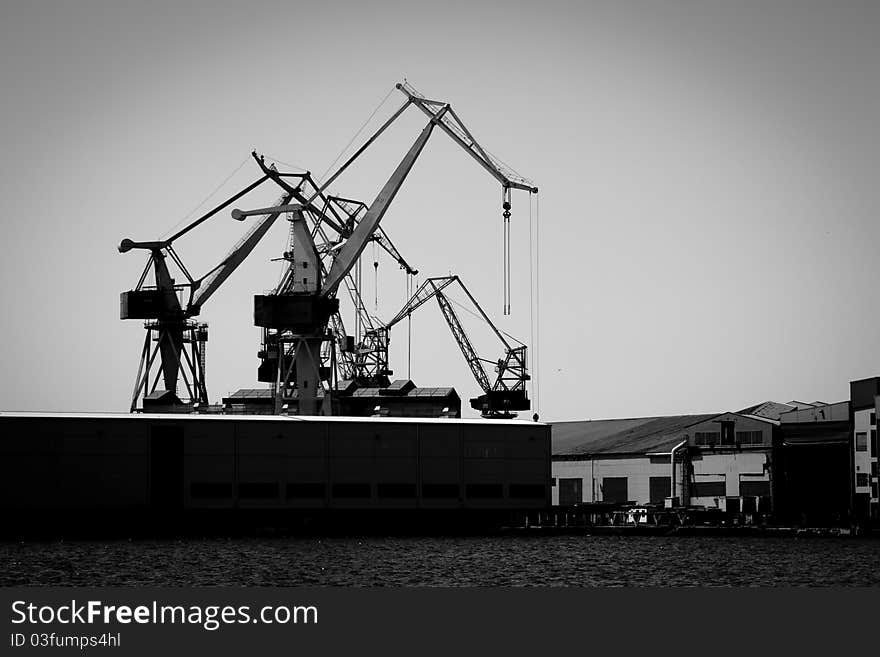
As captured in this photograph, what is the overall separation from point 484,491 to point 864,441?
24.2m

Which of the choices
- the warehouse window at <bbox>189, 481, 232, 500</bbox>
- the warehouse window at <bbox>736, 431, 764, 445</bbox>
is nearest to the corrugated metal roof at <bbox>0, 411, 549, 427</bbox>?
the warehouse window at <bbox>189, 481, 232, 500</bbox>

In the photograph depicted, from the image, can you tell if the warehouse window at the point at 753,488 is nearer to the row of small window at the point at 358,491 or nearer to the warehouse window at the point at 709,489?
the warehouse window at the point at 709,489

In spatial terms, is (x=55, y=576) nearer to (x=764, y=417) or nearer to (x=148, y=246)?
(x=148, y=246)

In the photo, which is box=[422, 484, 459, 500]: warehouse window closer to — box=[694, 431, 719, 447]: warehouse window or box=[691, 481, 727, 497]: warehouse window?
box=[691, 481, 727, 497]: warehouse window

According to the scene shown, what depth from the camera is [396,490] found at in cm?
9819

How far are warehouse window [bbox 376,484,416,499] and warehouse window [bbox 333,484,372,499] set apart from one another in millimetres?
736

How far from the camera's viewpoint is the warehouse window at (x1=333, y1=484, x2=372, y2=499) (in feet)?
319

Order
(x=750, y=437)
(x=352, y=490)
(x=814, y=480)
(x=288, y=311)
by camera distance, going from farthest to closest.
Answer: (x=750, y=437), (x=288, y=311), (x=814, y=480), (x=352, y=490)

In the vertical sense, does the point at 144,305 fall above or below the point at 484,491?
above

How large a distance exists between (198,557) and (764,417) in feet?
196

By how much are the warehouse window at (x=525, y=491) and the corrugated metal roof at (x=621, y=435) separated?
26383 millimetres

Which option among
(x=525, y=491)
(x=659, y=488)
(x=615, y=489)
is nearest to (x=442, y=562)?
(x=525, y=491)

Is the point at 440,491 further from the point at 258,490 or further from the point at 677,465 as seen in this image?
the point at 677,465

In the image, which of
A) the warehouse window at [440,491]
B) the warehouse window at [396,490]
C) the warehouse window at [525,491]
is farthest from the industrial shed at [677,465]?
the warehouse window at [396,490]
